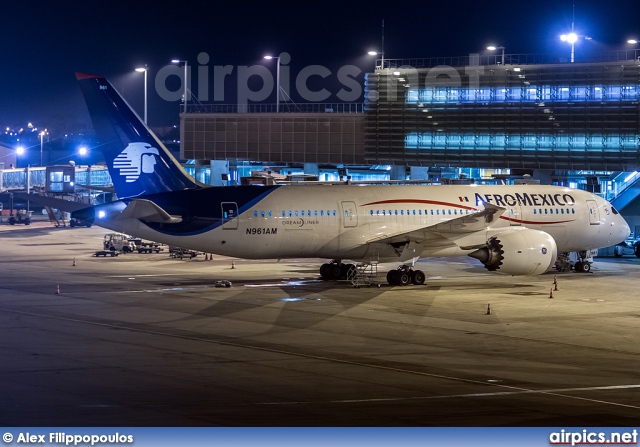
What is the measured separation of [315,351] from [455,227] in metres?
15.0

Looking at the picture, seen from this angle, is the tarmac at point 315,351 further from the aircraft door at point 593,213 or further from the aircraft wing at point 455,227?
the aircraft door at point 593,213

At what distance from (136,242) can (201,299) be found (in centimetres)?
2420

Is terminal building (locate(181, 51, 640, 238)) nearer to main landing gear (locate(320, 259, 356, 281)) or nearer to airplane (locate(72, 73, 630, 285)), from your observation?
airplane (locate(72, 73, 630, 285))

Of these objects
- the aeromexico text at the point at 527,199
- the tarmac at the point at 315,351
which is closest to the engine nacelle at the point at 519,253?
the tarmac at the point at 315,351

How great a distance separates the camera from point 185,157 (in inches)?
2874

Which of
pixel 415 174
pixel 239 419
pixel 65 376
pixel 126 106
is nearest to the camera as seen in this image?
pixel 239 419

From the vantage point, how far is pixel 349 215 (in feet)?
125

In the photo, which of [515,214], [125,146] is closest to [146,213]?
[125,146]

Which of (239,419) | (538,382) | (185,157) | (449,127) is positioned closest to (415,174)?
(449,127)

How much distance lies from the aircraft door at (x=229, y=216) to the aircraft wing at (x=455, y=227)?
629 cm

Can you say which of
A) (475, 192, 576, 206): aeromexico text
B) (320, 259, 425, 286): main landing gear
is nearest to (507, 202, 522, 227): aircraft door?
(475, 192, 576, 206): aeromexico text

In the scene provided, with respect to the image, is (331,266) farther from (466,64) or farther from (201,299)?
(466,64)

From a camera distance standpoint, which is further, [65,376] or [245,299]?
[245,299]

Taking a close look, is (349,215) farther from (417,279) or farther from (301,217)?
(417,279)
